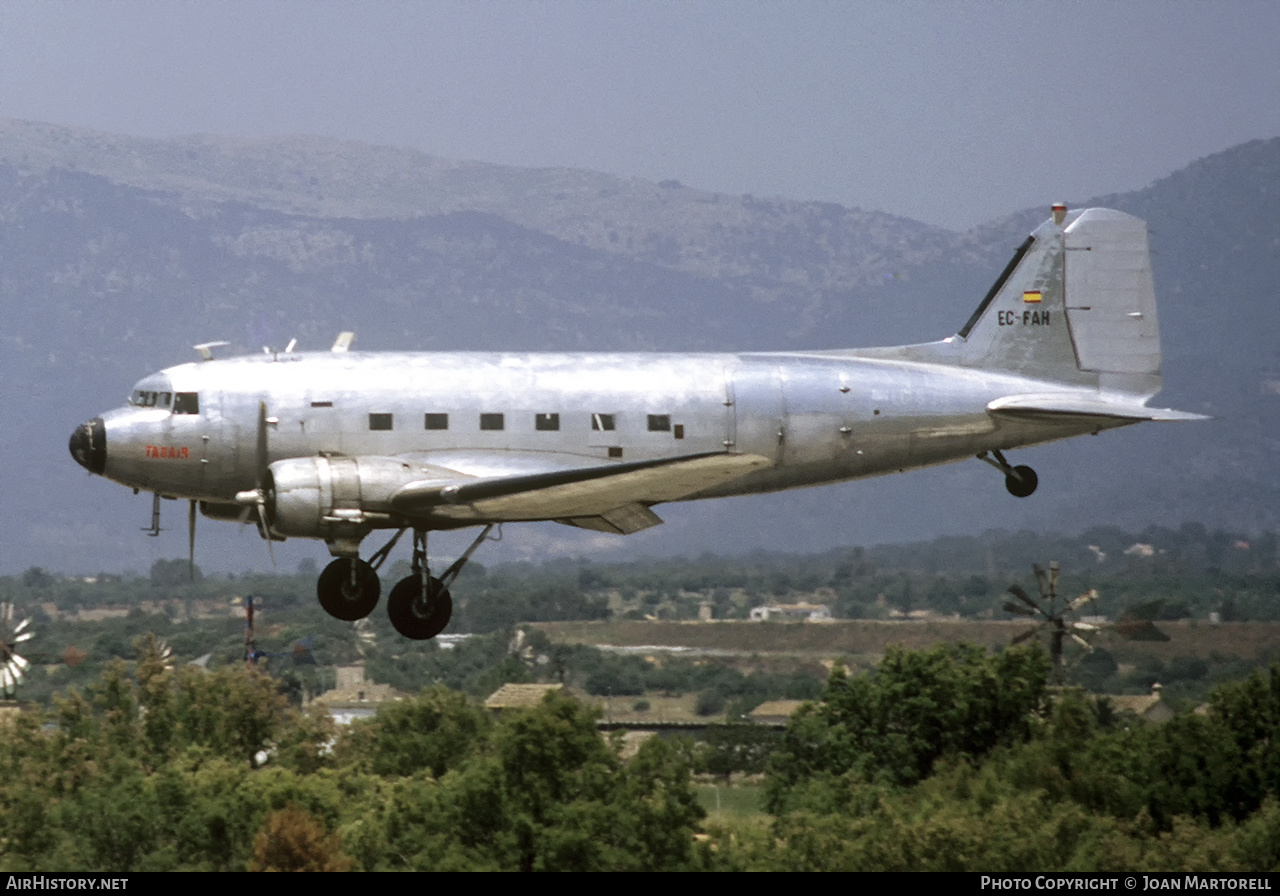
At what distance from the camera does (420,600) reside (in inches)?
1443

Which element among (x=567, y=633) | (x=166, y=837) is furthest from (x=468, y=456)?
(x=567, y=633)

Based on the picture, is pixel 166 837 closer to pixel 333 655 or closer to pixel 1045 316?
pixel 1045 316

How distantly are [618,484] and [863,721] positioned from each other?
2729 inches

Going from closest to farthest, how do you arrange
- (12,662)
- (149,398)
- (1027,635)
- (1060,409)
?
(149,398) → (1060,409) → (1027,635) → (12,662)

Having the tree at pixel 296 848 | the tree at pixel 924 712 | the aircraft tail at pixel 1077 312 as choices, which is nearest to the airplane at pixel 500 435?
the aircraft tail at pixel 1077 312

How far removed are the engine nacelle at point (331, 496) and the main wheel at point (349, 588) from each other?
4.21 ft

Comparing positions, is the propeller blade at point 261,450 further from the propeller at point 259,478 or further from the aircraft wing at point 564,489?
the aircraft wing at point 564,489

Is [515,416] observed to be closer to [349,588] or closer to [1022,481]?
[349,588]

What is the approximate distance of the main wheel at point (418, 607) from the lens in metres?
36.7

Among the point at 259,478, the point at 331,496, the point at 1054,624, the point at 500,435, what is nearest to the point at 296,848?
the point at 1054,624

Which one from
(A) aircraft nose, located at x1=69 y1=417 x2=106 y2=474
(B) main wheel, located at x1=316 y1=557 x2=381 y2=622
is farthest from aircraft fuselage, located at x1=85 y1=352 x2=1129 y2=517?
(B) main wheel, located at x1=316 y1=557 x2=381 y2=622

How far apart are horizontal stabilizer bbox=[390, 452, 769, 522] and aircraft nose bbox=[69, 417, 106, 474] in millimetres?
5687

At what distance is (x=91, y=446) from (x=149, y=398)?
138cm

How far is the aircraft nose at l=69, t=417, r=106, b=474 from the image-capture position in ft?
120
